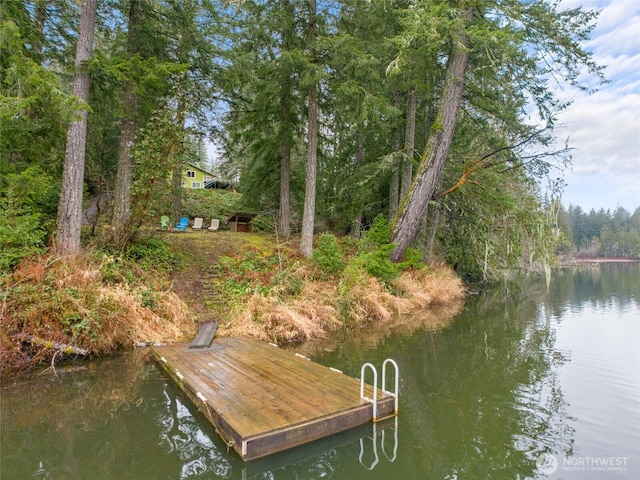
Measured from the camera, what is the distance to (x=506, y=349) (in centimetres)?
787

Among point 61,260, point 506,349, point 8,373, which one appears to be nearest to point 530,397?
point 506,349

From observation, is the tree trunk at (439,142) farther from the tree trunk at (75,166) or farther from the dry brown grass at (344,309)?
the tree trunk at (75,166)

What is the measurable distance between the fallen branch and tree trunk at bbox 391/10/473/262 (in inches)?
368

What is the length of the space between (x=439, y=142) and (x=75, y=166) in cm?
985

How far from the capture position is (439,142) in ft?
37.3

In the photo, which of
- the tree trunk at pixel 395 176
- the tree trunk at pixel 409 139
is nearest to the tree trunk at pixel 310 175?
the tree trunk at pixel 409 139

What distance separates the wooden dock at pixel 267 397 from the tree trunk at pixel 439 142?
7.32 m

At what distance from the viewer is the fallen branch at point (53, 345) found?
19.0 ft

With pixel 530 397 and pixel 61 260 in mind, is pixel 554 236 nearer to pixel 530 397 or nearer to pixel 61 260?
pixel 530 397

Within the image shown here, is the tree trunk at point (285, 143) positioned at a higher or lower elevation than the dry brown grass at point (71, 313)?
higher

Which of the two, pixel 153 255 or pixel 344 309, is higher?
pixel 153 255

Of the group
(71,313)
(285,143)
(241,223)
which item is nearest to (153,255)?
(71,313)

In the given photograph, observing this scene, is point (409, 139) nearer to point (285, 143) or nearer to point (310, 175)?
point (310, 175)

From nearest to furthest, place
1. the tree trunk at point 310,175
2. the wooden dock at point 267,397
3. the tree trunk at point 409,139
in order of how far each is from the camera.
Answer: the wooden dock at point 267,397 < the tree trunk at point 310,175 < the tree trunk at point 409,139
